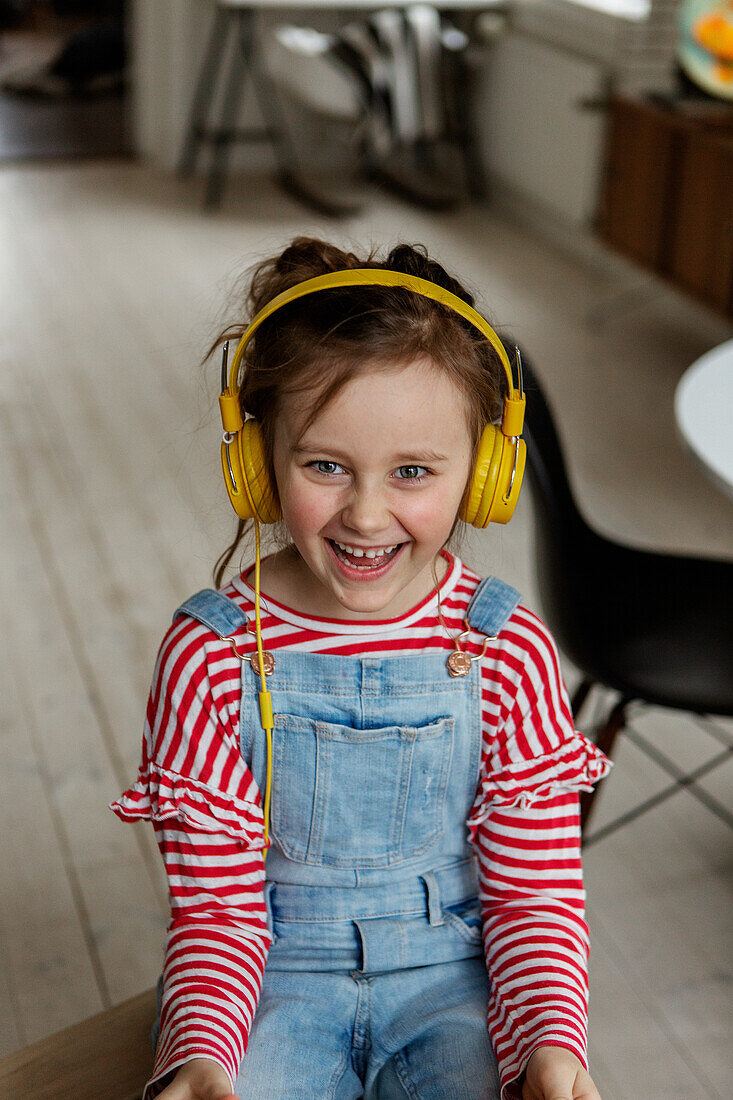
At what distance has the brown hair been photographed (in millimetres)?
812

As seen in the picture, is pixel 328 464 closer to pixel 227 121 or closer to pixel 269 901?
pixel 269 901

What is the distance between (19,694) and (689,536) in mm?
1522

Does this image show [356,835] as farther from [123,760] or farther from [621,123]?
[621,123]

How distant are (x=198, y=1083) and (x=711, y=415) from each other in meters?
0.95

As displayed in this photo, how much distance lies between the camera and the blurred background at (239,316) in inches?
61.2

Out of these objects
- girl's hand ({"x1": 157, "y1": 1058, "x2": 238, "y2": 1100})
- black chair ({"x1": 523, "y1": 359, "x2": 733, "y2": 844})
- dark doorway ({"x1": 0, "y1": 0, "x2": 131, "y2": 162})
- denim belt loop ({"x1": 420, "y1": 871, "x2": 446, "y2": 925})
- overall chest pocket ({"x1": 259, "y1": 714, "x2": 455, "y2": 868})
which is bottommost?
dark doorway ({"x1": 0, "y1": 0, "x2": 131, "y2": 162})

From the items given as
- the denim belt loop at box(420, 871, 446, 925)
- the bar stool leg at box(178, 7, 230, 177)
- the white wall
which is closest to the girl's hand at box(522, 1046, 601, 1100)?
the denim belt loop at box(420, 871, 446, 925)

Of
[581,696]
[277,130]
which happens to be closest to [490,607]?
[581,696]

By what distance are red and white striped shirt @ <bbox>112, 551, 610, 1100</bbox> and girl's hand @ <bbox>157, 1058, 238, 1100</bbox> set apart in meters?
0.06

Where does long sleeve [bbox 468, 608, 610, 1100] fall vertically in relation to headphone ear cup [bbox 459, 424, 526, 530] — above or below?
below

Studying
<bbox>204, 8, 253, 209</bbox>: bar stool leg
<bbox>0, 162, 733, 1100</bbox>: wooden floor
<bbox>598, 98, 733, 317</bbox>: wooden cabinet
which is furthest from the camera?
<bbox>204, 8, 253, 209</bbox>: bar stool leg

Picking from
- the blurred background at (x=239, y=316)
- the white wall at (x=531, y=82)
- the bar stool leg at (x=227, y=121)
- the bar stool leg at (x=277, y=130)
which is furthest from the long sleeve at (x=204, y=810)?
the bar stool leg at (x=227, y=121)

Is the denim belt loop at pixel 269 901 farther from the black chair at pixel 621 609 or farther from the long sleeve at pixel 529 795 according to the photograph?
the black chair at pixel 621 609

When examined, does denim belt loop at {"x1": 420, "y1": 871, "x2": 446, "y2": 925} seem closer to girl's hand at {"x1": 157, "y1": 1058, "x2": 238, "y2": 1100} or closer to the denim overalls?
the denim overalls
